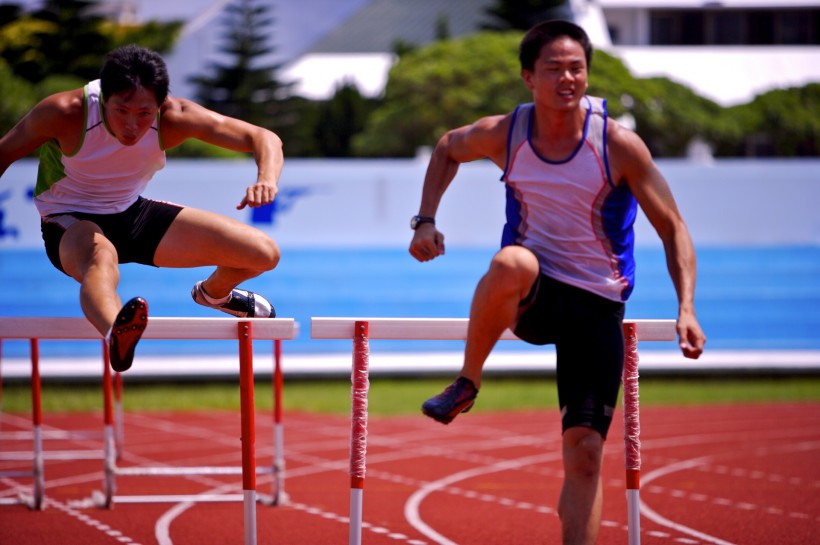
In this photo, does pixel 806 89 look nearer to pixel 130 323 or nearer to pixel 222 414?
pixel 222 414

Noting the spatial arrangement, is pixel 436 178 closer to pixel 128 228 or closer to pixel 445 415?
pixel 445 415

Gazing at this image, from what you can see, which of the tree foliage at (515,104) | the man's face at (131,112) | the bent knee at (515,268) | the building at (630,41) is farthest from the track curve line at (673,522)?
the building at (630,41)

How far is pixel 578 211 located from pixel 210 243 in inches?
62.7

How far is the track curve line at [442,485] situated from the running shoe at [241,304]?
179 cm

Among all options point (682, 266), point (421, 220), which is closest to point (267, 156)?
point (421, 220)

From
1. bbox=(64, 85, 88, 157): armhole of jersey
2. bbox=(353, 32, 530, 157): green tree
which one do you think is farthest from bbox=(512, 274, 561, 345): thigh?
bbox=(353, 32, 530, 157): green tree

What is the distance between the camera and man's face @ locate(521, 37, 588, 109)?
381 centimetres

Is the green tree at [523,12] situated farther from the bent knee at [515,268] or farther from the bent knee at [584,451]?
the bent knee at [584,451]

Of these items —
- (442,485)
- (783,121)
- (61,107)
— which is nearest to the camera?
(61,107)

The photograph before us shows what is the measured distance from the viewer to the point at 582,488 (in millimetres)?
3771

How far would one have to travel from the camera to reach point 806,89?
35.0m

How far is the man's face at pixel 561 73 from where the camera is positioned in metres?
3.81

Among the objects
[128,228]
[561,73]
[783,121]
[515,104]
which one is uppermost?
[515,104]

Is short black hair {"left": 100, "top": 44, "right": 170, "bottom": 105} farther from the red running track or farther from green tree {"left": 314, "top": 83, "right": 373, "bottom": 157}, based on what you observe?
green tree {"left": 314, "top": 83, "right": 373, "bottom": 157}
